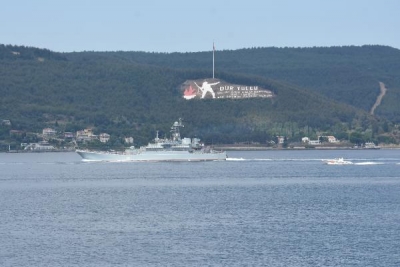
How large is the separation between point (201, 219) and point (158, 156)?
247ft

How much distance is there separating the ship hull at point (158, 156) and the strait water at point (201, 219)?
93.3ft

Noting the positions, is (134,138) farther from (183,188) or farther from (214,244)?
(214,244)

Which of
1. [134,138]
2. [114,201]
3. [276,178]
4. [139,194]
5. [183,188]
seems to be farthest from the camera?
[134,138]

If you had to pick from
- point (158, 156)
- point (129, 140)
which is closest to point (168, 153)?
point (158, 156)

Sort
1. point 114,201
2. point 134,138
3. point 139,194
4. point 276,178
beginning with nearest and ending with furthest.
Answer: point 114,201, point 139,194, point 276,178, point 134,138

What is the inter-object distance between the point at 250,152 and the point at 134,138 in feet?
66.6

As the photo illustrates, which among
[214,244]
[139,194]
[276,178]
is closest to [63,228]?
[214,244]

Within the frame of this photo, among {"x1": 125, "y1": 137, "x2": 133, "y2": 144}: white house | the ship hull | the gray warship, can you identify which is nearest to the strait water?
the gray warship

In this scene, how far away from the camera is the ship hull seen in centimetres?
14288

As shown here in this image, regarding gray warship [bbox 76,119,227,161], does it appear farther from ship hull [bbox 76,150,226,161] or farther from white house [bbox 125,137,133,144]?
white house [bbox 125,137,133,144]

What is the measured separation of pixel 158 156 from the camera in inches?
5645

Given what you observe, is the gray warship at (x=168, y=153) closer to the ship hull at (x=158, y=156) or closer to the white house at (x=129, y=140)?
the ship hull at (x=158, y=156)

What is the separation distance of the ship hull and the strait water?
28.4m

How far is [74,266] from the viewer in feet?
173
